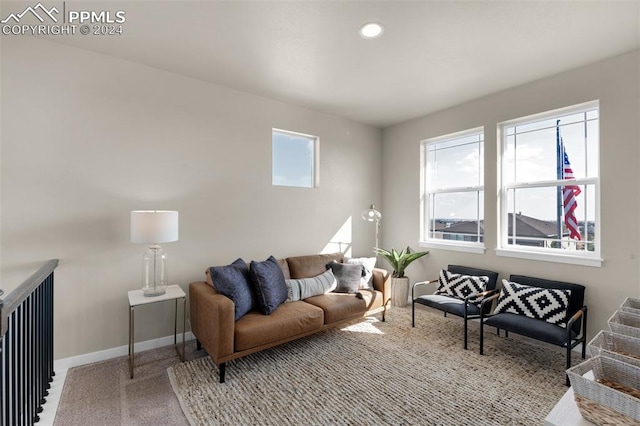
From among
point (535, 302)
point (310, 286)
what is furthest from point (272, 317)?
point (535, 302)

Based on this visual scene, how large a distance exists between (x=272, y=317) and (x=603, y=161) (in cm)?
344

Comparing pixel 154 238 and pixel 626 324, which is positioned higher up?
pixel 154 238

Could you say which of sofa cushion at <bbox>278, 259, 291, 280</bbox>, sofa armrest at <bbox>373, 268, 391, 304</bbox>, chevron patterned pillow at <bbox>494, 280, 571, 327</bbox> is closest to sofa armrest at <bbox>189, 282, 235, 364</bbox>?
sofa cushion at <bbox>278, 259, 291, 280</bbox>

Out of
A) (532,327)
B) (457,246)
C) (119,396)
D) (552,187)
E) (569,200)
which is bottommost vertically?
(119,396)

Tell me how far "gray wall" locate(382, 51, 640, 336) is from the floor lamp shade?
3.46m

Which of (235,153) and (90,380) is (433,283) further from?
(90,380)

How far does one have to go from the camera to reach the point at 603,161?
274 cm

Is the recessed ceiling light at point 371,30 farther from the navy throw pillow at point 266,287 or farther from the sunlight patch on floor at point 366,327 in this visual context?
the sunlight patch on floor at point 366,327

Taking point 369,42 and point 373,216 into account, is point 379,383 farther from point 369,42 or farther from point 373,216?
point 369,42

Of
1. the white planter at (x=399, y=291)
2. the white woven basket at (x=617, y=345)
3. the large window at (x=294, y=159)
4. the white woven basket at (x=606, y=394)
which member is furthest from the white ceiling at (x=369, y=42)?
the white planter at (x=399, y=291)

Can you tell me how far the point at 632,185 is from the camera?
2.58m

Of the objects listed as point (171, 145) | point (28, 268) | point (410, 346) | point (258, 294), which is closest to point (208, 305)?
point (258, 294)

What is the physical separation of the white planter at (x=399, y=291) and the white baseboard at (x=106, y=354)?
2702 mm

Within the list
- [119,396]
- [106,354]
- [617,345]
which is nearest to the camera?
[617,345]
